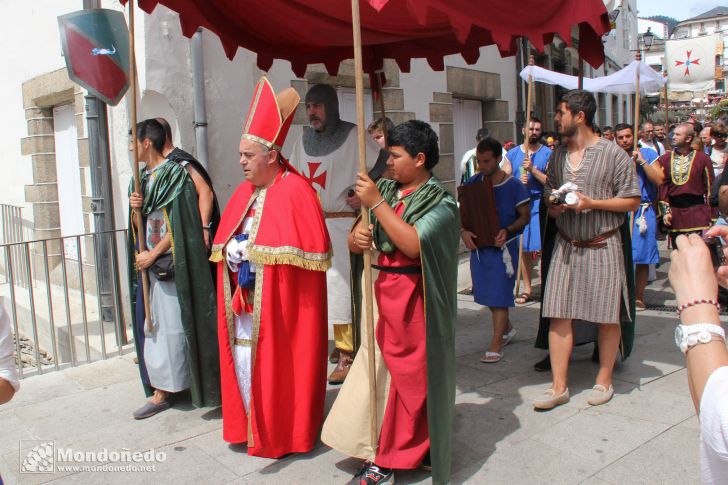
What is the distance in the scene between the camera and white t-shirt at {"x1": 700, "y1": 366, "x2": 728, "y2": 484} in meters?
1.24

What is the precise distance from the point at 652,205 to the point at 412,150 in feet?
15.0

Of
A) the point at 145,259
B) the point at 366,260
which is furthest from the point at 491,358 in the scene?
the point at 145,259

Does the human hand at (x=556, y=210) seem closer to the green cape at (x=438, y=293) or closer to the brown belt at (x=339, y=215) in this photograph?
the green cape at (x=438, y=293)

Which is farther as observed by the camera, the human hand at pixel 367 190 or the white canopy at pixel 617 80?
the white canopy at pixel 617 80

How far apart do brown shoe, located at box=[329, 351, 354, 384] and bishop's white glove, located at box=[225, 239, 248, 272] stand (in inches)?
53.0

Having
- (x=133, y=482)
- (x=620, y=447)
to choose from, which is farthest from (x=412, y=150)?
(x=133, y=482)

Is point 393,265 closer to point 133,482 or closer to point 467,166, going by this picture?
point 133,482

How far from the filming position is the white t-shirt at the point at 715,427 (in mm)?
1236

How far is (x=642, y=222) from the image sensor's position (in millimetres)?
6711

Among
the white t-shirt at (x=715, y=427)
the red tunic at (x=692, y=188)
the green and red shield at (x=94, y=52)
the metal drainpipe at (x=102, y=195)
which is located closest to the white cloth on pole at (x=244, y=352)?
the green and red shield at (x=94, y=52)

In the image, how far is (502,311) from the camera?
4965 millimetres

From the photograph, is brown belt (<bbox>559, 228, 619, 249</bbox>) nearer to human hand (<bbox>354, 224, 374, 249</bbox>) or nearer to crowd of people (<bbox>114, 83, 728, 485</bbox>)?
crowd of people (<bbox>114, 83, 728, 485</bbox>)

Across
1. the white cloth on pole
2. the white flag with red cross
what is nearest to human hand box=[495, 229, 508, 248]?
the white cloth on pole

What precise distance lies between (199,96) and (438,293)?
404 cm
